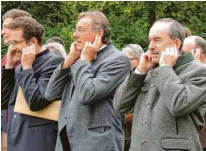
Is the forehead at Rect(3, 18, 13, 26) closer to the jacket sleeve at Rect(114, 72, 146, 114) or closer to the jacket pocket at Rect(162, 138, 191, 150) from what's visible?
the jacket sleeve at Rect(114, 72, 146, 114)

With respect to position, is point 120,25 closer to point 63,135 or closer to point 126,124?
point 126,124

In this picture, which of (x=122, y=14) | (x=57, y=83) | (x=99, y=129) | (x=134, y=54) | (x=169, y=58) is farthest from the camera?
(x=122, y=14)

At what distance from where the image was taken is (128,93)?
409 centimetres

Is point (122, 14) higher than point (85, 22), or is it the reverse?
point (85, 22)

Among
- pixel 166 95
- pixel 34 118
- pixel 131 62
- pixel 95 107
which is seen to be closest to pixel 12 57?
pixel 34 118

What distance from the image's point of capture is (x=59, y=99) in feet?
15.9

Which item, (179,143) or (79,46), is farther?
(79,46)

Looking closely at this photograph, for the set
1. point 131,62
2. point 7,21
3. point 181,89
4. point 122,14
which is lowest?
point 122,14

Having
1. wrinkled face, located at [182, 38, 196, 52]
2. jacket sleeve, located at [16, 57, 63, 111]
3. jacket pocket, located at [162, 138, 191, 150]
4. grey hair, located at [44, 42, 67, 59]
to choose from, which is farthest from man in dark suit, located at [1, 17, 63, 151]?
jacket pocket, located at [162, 138, 191, 150]

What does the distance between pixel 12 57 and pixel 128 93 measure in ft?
5.06

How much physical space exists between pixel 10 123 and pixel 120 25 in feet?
38.9

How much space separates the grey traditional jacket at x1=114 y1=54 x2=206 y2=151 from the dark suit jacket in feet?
3.76

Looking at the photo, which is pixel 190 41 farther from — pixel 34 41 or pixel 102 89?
pixel 102 89

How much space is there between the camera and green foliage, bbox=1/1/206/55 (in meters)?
15.0
